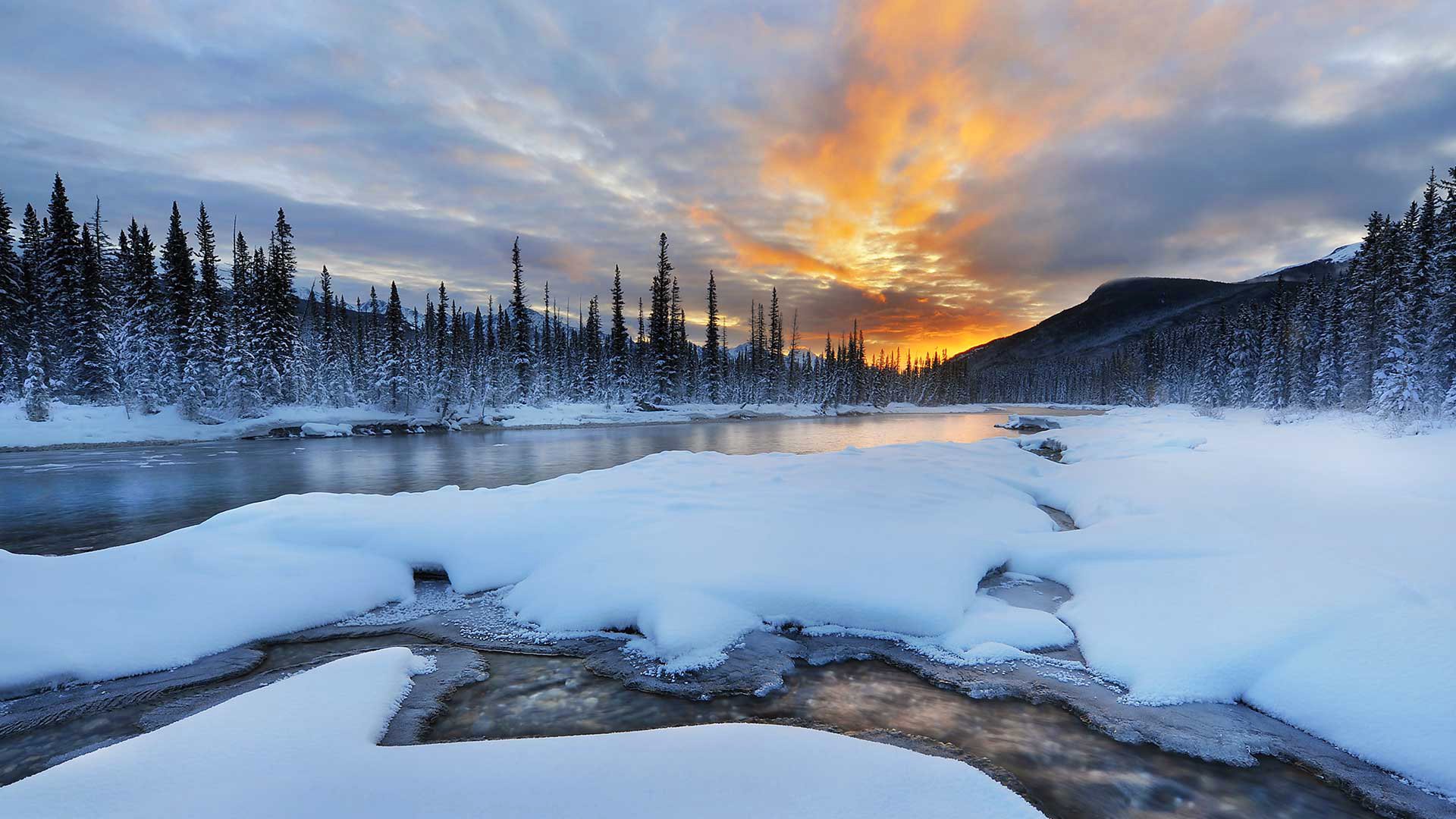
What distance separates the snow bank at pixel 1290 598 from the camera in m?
3.72

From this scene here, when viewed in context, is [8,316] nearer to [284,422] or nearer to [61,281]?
[61,281]

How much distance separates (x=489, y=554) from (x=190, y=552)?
3.12 metres

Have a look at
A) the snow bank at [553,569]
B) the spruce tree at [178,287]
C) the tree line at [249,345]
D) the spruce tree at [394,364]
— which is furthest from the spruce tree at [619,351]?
the snow bank at [553,569]

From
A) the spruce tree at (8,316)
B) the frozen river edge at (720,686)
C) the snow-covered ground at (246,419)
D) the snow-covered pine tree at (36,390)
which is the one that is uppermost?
the spruce tree at (8,316)

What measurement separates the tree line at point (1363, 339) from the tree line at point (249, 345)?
47.4 m

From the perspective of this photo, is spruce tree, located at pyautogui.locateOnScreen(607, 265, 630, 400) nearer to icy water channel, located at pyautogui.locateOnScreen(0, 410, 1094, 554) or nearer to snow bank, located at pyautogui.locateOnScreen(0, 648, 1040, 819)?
icy water channel, located at pyautogui.locateOnScreen(0, 410, 1094, 554)

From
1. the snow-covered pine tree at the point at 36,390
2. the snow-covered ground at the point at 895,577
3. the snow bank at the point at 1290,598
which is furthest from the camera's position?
the snow-covered pine tree at the point at 36,390

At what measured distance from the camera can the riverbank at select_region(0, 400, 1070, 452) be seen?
29.8 meters

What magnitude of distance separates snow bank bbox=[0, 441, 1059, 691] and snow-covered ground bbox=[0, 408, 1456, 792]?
28mm

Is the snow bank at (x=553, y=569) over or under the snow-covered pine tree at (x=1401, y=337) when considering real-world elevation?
under

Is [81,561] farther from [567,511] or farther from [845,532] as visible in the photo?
[845,532]

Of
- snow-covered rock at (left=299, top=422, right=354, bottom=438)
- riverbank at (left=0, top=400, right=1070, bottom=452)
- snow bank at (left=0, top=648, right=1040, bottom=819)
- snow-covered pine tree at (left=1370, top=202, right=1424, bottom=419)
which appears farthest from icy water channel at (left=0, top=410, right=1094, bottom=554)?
snow-covered pine tree at (left=1370, top=202, right=1424, bottom=419)

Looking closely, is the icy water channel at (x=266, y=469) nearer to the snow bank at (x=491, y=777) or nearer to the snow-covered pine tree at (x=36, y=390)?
the snow-covered pine tree at (x=36, y=390)

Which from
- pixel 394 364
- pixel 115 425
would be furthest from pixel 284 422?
pixel 394 364
